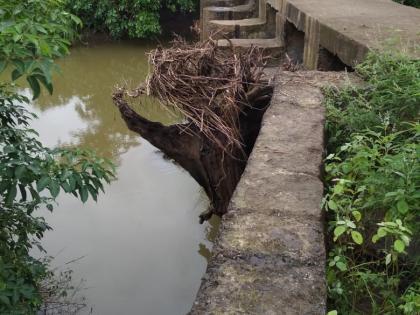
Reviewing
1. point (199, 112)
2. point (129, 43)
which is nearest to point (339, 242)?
point (199, 112)

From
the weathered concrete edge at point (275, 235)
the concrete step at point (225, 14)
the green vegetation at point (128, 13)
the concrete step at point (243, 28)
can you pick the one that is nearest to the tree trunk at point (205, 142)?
the weathered concrete edge at point (275, 235)

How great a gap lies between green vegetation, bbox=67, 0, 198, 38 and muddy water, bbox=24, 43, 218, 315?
150 inches

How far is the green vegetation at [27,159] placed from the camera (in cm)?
197

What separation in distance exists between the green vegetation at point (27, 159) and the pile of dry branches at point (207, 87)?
31.6 inches

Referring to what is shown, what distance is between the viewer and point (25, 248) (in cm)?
319

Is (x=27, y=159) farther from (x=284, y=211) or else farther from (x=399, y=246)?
(x=399, y=246)

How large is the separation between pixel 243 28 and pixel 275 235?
489 cm

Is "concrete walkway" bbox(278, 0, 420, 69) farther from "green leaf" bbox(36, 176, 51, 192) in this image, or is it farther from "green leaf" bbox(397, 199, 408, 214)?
"green leaf" bbox(36, 176, 51, 192)

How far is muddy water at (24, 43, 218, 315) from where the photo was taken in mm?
4273

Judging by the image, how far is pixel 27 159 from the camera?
2387 mm

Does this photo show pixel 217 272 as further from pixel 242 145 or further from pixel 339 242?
pixel 242 145

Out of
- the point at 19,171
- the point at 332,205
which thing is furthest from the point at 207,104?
the point at 332,205

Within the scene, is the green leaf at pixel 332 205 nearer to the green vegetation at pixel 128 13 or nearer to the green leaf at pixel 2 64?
the green leaf at pixel 2 64

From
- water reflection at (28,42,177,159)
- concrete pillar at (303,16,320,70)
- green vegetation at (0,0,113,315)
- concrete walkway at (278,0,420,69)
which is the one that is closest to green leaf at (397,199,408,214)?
green vegetation at (0,0,113,315)
